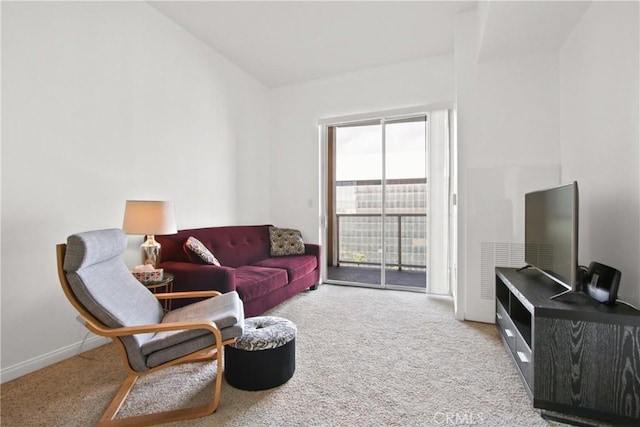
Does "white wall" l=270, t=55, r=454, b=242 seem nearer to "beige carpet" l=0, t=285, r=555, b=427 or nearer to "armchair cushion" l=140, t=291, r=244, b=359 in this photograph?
"beige carpet" l=0, t=285, r=555, b=427

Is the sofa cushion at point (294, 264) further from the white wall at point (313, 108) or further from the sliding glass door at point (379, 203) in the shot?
the sliding glass door at point (379, 203)

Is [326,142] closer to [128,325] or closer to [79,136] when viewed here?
[79,136]

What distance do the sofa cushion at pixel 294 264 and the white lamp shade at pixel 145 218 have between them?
1.33m

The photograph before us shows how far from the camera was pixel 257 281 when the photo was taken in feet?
9.09

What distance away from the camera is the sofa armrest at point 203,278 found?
2416mm

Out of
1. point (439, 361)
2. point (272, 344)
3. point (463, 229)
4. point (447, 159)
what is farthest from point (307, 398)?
point (447, 159)

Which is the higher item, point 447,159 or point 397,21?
point 397,21

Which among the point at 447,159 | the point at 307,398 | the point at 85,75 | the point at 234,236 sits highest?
the point at 85,75

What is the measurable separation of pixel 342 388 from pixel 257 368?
1.67ft

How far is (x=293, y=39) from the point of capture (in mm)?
3365

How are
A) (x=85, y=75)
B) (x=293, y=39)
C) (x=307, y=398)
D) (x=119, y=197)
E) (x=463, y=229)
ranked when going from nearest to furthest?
(x=307, y=398)
(x=85, y=75)
(x=119, y=197)
(x=463, y=229)
(x=293, y=39)

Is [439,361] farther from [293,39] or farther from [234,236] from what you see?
[293,39]

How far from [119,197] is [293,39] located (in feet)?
7.90

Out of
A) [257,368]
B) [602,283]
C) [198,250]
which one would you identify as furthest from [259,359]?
[602,283]
